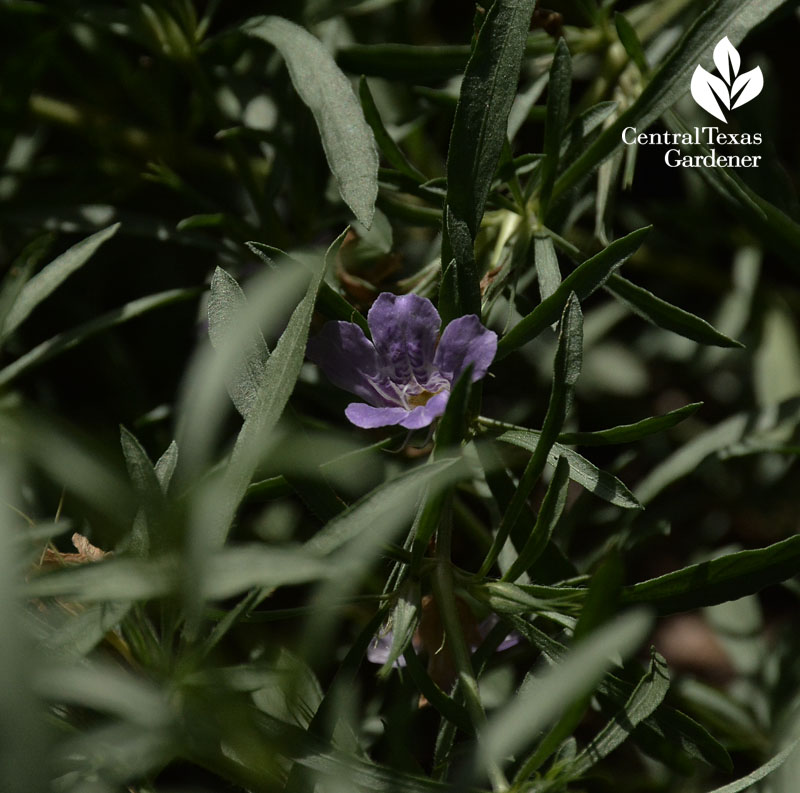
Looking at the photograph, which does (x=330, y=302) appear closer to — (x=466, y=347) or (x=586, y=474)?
(x=466, y=347)

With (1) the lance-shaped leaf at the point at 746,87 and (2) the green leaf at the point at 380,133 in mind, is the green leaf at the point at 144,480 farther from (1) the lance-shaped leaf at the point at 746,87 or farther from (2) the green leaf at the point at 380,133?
(1) the lance-shaped leaf at the point at 746,87

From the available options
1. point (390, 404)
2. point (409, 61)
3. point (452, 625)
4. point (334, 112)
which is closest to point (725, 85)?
point (409, 61)

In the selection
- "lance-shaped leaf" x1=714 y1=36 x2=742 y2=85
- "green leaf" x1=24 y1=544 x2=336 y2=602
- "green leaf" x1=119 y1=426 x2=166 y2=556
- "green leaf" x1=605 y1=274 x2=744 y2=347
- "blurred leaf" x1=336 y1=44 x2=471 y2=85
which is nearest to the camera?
"green leaf" x1=24 y1=544 x2=336 y2=602

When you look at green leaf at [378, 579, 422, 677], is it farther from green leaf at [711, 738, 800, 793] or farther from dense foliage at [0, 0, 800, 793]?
green leaf at [711, 738, 800, 793]

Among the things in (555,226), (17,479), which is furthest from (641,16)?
(17,479)

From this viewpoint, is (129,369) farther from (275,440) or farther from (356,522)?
(356,522)

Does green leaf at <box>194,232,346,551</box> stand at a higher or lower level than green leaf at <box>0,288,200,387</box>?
higher

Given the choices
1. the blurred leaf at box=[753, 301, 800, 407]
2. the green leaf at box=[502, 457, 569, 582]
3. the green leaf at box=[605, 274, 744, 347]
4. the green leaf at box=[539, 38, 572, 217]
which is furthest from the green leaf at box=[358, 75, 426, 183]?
the blurred leaf at box=[753, 301, 800, 407]
